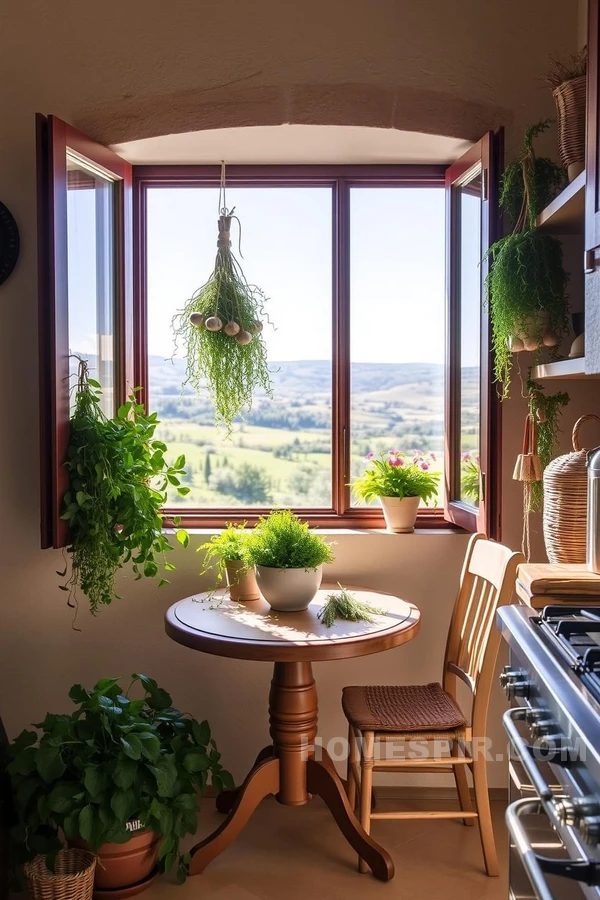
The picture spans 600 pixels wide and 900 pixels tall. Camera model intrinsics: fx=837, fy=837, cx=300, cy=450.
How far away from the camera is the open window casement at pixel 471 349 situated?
2.78 meters

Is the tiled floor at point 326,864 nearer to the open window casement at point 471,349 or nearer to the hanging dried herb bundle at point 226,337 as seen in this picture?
the open window casement at point 471,349

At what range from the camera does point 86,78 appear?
9.49ft

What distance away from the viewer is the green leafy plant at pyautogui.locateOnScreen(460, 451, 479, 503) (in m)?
2.98

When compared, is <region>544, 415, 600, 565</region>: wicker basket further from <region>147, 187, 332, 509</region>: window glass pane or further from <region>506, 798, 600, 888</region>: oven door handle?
<region>147, 187, 332, 509</region>: window glass pane

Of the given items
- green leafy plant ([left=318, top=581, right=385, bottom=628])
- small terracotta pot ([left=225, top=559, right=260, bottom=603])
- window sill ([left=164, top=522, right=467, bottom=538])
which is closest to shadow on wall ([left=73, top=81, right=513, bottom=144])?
window sill ([left=164, top=522, right=467, bottom=538])

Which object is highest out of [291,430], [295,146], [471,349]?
[295,146]

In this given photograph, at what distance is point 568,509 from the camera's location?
7.36 ft

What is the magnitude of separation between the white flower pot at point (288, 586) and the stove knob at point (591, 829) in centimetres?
150

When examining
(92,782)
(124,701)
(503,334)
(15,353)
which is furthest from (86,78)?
(92,782)

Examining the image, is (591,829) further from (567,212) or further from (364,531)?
(364,531)

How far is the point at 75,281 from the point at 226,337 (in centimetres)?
57

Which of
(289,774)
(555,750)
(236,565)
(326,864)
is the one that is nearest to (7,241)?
(236,565)

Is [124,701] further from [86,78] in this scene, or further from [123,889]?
[86,78]

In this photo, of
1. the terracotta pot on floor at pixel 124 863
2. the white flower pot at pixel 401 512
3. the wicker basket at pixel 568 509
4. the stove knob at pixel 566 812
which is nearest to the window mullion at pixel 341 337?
the white flower pot at pixel 401 512
